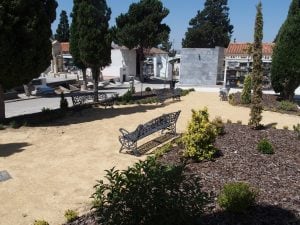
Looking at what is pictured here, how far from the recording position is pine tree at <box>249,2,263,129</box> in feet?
42.0

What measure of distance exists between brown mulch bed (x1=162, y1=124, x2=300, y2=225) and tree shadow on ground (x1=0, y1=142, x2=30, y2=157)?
16.7 feet

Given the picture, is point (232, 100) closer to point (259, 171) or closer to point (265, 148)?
point (265, 148)

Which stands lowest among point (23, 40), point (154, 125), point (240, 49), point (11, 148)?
point (11, 148)

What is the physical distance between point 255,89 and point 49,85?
28.5m

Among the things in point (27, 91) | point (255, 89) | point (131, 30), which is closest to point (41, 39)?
point (255, 89)

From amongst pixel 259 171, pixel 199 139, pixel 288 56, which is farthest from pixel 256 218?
pixel 288 56

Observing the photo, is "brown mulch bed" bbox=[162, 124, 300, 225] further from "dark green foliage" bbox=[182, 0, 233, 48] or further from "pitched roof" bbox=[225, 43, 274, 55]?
"dark green foliage" bbox=[182, 0, 233, 48]

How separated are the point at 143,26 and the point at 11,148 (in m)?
35.3

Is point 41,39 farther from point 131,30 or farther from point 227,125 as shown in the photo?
point 131,30

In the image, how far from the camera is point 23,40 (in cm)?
1548

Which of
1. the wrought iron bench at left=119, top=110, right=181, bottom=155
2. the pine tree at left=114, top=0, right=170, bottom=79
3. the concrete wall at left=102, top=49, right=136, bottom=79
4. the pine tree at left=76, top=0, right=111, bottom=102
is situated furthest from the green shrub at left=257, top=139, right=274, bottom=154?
the concrete wall at left=102, top=49, right=136, bottom=79

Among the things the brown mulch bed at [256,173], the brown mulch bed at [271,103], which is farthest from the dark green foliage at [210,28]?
the brown mulch bed at [256,173]

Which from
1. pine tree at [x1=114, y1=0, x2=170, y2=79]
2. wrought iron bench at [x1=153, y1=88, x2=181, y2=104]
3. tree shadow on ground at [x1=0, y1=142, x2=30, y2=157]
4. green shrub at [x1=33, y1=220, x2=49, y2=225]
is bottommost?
tree shadow on ground at [x1=0, y1=142, x2=30, y2=157]

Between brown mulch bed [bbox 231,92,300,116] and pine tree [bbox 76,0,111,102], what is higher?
pine tree [bbox 76,0,111,102]
